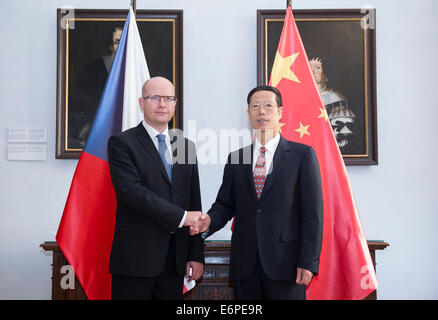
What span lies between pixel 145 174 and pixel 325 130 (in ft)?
4.19

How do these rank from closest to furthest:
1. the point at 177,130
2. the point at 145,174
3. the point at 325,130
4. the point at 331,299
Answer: the point at 145,174, the point at 331,299, the point at 325,130, the point at 177,130

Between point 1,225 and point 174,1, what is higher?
point 174,1

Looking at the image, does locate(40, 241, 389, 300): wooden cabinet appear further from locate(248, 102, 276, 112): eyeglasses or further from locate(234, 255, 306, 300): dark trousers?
locate(248, 102, 276, 112): eyeglasses

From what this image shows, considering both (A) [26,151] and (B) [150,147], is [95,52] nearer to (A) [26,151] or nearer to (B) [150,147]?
(A) [26,151]

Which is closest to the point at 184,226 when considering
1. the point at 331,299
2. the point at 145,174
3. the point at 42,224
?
the point at 145,174

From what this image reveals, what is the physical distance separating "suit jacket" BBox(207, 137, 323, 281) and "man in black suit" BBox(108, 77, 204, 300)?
0.86ft

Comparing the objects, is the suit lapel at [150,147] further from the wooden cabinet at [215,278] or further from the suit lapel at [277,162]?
the wooden cabinet at [215,278]

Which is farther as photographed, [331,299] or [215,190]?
[215,190]

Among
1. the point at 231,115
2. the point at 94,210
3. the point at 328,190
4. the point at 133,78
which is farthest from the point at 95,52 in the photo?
the point at 328,190

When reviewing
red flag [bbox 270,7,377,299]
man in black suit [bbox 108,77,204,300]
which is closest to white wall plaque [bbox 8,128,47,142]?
man in black suit [bbox 108,77,204,300]

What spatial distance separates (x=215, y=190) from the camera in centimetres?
306

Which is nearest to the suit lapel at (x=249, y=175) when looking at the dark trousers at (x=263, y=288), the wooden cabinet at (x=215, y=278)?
the dark trousers at (x=263, y=288)

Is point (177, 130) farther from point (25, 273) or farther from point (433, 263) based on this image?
point (433, 263)

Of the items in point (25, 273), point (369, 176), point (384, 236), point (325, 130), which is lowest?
point (25, 273)
